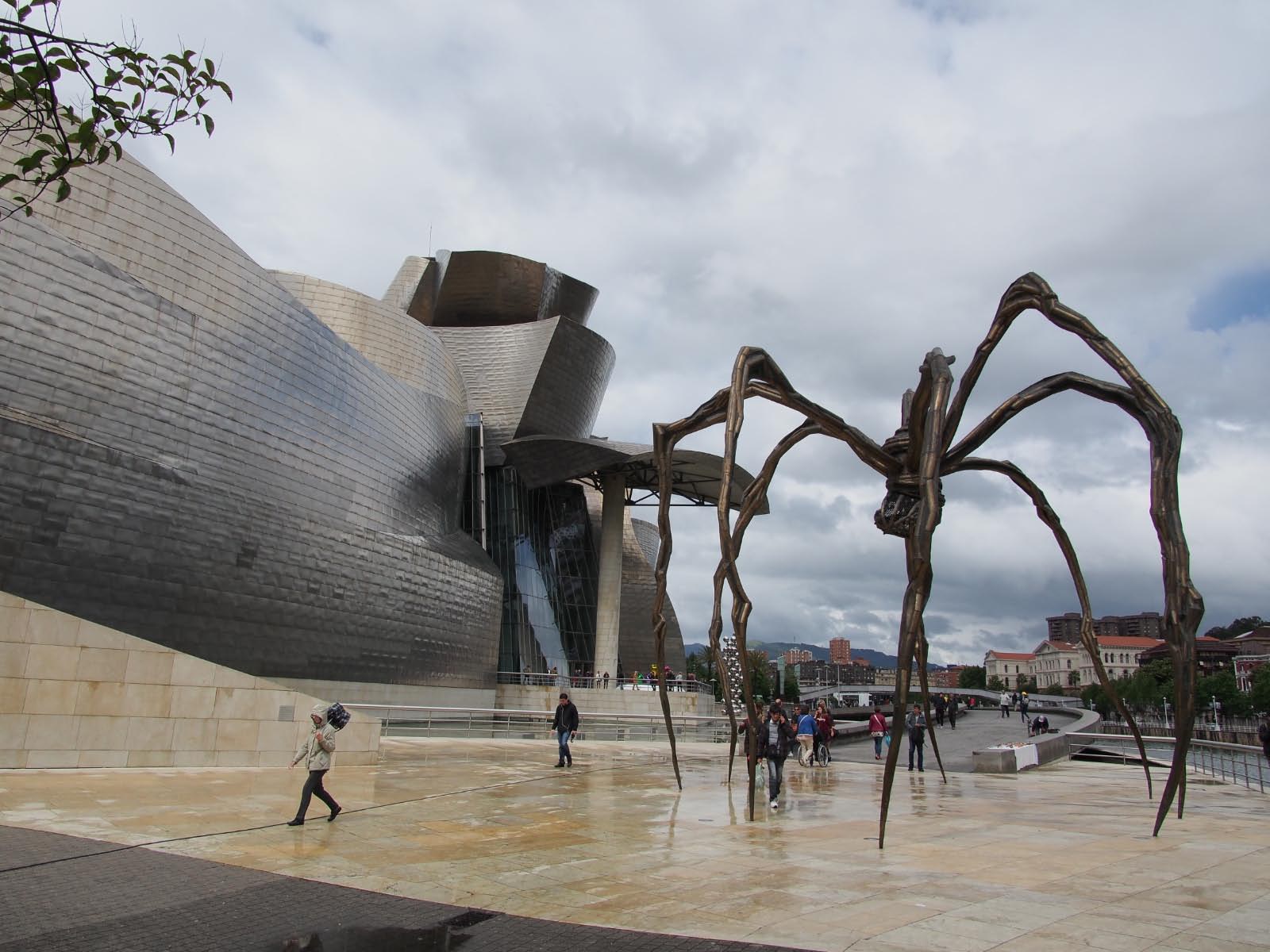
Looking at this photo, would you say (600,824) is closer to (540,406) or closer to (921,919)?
(921,919)

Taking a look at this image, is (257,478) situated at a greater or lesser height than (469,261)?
lesser

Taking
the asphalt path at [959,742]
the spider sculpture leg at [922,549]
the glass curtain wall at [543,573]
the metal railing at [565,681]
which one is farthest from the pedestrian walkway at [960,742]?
the glass curtain wall at [543,573]

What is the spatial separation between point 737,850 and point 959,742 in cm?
2134

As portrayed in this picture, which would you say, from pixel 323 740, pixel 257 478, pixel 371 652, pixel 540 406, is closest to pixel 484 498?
pixel 540 406

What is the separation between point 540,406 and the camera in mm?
37500

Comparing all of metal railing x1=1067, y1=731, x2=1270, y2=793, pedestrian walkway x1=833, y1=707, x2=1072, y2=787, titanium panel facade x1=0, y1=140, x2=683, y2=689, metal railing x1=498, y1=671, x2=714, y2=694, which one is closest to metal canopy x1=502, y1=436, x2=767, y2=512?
titanium panel facade x1=0, y1=140, x2=683, y2=689

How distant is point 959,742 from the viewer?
86.2 feet

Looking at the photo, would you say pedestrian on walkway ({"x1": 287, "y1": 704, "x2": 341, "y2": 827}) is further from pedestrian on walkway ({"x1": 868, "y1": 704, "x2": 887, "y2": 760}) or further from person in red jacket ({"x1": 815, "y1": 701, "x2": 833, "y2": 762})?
pedestrian on walkway ({"x1": 868, "y1": 704, "x2": 887, "y2": 760})

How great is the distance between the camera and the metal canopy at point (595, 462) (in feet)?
117

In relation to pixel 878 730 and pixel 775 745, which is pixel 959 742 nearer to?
pixel 878 730

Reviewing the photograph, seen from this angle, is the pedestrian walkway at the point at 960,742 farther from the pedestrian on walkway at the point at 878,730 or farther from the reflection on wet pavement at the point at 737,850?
the reflection on wet pavement at the point at 737,850

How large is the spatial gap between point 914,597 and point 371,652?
20.6 meters

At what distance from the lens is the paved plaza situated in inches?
190

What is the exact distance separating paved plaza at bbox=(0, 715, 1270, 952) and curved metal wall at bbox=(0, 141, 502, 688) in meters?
6.49
